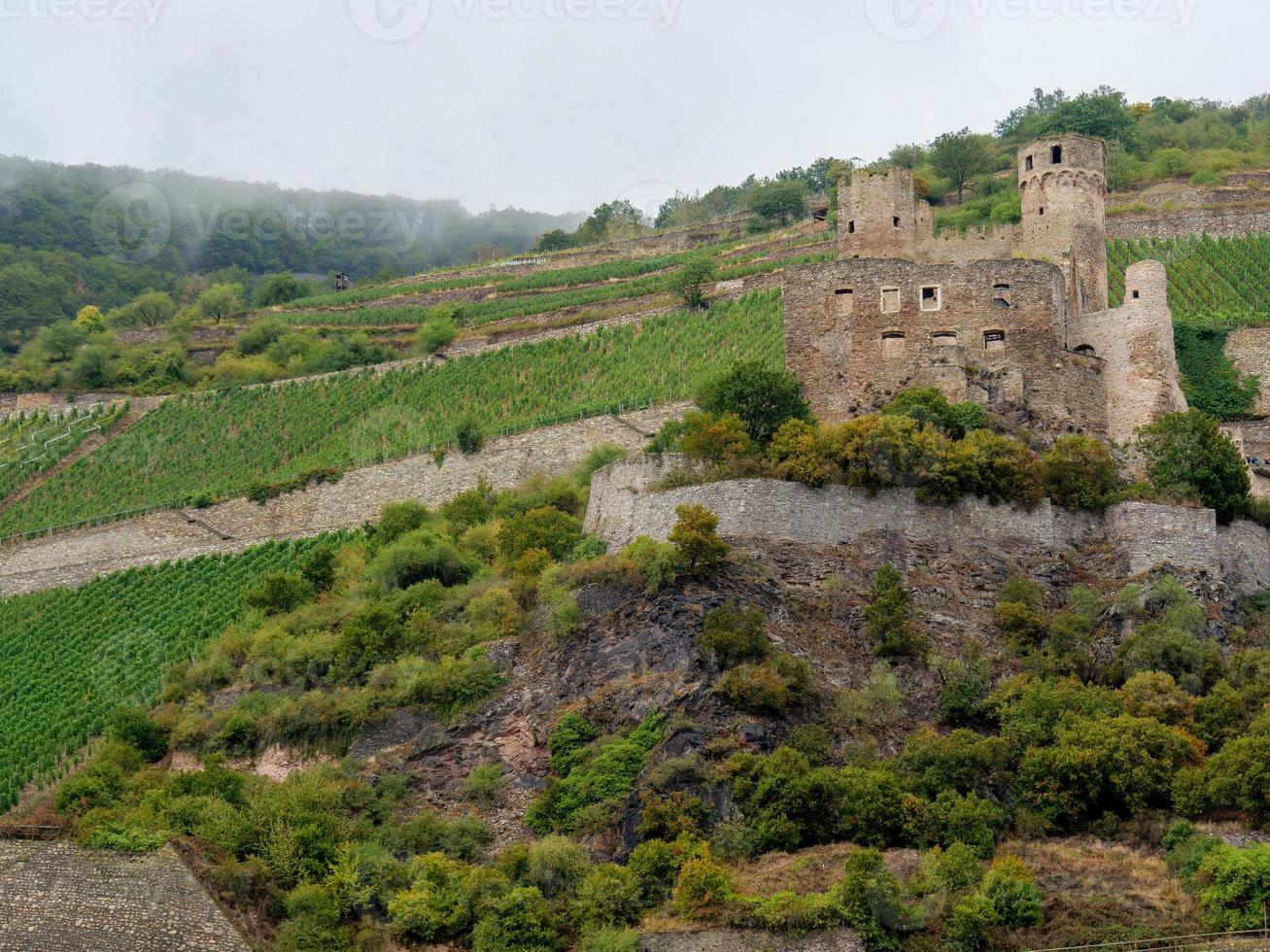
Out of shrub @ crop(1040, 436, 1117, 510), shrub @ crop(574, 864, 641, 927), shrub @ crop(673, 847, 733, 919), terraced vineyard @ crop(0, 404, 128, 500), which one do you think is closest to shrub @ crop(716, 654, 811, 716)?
shrub @ crop(673, 847, 733, 919)

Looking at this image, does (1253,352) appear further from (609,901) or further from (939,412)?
(609,901)

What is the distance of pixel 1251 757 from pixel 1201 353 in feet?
69.9

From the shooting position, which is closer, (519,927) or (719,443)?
(519,927)

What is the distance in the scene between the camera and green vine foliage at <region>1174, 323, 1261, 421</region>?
49.5 m

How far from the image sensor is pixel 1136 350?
4472cm

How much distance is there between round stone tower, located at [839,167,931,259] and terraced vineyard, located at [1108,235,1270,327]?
9.74 m

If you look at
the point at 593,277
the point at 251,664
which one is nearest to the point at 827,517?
the point at 251,664

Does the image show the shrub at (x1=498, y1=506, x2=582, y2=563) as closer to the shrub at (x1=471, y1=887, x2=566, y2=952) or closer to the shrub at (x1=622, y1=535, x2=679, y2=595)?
the shrub at (x1=622, y1=535, x2=679, y2=595)

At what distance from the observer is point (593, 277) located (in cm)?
7775

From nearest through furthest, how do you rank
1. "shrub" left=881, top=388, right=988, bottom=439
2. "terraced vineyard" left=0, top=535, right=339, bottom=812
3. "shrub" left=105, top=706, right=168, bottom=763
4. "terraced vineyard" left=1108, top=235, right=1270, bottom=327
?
"shrub" left=105, top=706, right=168, bottom=763, "shrub" left=881, top=388, right=988, bottom=439, "terraced vineyard" left=0, top=535, right=339, bottom=812, "terraced vineyard" left=1108, top=235, right=1270, bottom=327

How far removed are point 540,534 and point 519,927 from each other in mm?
12898

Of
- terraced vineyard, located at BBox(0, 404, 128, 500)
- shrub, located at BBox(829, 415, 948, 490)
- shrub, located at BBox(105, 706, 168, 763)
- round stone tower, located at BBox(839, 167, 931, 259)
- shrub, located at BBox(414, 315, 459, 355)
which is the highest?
round stone tower, located at BBox(839, 167, 931, 259)

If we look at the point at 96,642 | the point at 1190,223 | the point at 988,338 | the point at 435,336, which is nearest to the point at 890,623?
the point at 988,338

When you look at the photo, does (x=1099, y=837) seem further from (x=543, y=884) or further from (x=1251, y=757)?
(x=543, y=884)
